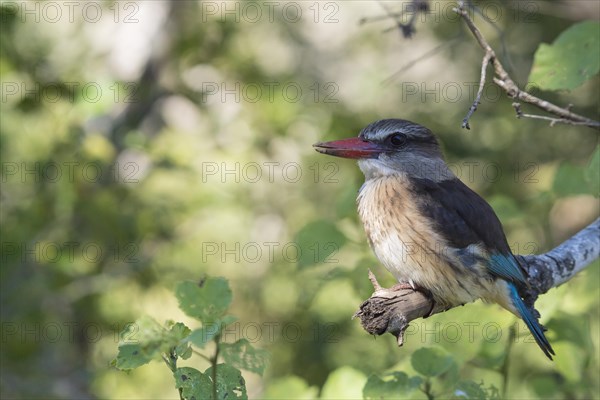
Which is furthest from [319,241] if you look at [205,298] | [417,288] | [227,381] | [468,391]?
[205,298]

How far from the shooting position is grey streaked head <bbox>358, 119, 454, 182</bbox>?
123 inches

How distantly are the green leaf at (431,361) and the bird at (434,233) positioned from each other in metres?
0.58

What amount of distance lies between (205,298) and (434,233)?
4.83 feet

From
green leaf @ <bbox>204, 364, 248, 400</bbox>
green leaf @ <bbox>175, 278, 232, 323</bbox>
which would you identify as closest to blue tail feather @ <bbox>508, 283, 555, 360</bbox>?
green leaf @ <bbox>204, 364, 248, 400</bbox>

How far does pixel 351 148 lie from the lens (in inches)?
120

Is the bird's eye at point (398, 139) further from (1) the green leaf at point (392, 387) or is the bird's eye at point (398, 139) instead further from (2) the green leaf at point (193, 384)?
(2) the green leaf at point (193, 384)

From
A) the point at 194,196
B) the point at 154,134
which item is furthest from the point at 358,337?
the point at 154,134

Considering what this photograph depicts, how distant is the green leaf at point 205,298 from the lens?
1.44 meters

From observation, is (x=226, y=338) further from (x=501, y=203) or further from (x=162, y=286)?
(x=501, y=203)

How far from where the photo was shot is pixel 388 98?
5492 mm

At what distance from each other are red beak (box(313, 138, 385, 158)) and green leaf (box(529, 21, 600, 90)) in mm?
808

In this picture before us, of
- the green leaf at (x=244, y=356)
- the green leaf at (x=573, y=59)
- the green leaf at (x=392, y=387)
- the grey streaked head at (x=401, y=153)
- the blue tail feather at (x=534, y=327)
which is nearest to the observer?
the green leaf at (x=244, y=356)

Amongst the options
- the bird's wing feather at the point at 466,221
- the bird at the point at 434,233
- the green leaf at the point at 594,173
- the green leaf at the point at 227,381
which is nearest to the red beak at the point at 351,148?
the bird at the point at 434,233

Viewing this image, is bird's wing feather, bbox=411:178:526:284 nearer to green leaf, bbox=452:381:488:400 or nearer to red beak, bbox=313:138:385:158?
red beak, bbox=313:138:385:158
